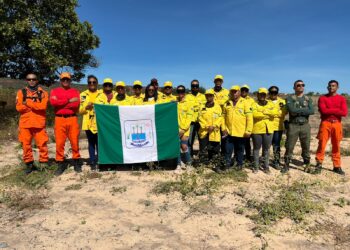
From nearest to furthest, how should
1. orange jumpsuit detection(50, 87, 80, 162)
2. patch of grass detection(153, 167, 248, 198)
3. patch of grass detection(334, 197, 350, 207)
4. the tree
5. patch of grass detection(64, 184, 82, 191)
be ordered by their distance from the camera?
patch of grass detection(334, 197, 350, 207)
patch of grass detection(153, 167, 248, 198)
patch of grass detection(64, 184, 82, 191)
orange jumpsuit detection(50, 87, 80, 162)
the tree

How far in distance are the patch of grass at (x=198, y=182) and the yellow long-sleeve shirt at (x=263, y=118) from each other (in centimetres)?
107

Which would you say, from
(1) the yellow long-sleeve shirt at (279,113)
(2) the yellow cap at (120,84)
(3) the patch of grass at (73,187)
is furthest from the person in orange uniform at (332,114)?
(3) the patch of grass at (73,187)

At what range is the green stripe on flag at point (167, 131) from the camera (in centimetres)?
716

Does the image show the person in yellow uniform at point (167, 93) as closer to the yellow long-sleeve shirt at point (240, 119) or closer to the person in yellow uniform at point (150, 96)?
the person in yellow uniform at point (150, 96)

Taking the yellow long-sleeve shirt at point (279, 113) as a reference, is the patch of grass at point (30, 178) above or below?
below

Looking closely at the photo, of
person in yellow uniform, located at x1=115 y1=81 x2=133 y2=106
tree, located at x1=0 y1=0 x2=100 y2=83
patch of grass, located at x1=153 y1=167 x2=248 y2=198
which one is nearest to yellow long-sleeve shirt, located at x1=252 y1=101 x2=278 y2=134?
patch of grass, located at x1=153 y1=167 x2=248 y2=198

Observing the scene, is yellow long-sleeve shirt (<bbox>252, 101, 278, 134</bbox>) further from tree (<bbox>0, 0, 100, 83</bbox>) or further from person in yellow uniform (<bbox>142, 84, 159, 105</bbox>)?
tree (<bbox>0, 0, 100, 83</bbox>)

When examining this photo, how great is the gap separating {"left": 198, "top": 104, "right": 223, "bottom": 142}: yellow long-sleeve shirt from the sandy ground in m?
1.24

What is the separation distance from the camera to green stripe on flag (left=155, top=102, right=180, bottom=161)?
7.16 meters

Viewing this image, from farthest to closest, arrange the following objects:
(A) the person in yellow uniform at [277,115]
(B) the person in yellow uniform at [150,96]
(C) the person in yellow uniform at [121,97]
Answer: (A) the person in yellow uniform at [277,115], (B) the person in yellow uniform at [150,96], (C) the person in yellow uniform at [121,97]

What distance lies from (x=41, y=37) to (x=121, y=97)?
8052 millimetres

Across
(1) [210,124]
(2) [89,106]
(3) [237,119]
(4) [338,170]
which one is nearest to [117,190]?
(2) [89,106]

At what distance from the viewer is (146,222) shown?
190 inches

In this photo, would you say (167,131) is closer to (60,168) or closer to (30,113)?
(60,168)
